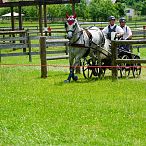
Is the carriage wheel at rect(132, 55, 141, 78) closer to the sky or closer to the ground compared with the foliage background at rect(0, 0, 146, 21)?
closer to the ground

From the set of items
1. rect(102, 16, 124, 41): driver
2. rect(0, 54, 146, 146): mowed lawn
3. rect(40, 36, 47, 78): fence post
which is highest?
rect(102, 16, 124, 41): driver

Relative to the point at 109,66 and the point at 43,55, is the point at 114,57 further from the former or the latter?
the point at 43,55

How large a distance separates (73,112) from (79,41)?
460 centimetres

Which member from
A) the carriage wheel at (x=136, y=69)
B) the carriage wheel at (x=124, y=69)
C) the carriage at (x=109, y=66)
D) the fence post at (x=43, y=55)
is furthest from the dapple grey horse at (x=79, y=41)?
the fence post at (x=43, y=55)

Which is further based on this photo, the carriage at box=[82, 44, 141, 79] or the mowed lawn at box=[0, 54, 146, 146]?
the carriage at box=[82, 44, 141, 79]

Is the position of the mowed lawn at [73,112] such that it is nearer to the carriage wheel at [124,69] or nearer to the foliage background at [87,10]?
the carriage wheel at [124,69]

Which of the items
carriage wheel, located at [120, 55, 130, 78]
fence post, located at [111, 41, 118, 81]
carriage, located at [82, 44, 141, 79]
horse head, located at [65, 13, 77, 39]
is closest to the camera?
horse head, located at [65, 13, 77, 39]

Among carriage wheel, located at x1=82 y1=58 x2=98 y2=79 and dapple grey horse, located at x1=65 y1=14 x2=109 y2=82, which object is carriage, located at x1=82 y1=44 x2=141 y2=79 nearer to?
carriage wheel, located at x1=82 y1=58 x2=98 y2=79

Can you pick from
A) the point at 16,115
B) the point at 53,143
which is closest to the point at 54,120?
the point at 16,115

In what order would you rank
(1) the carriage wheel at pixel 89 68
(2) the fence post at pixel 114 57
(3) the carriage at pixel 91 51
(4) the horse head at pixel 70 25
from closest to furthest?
1. (4) the horse head at pixel 70 25
2. (3) the carriage at pixel 91 51
3. (2) the fence post at pixel 114 57
4. (1) the carriage wheel at pixel 89 68

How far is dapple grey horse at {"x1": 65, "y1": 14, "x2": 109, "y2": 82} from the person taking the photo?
1233cm

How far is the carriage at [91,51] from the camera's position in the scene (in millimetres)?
12492

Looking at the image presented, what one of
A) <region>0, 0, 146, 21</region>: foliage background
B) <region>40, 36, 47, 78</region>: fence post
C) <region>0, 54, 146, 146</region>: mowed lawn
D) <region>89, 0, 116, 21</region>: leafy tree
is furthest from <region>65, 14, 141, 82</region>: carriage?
<region>89, 0, 116, 21</region>: leafy tree

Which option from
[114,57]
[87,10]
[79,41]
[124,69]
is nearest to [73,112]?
[79,41]
